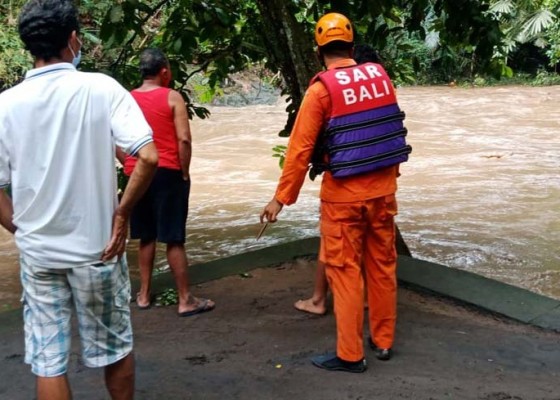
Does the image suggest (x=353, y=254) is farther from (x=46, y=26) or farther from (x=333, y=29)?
(x=46, y=26)

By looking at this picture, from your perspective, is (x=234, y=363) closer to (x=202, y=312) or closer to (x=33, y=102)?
(x=202, y=312)

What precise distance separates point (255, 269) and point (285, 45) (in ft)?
5.24

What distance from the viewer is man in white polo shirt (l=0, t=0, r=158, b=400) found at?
97.5 inches

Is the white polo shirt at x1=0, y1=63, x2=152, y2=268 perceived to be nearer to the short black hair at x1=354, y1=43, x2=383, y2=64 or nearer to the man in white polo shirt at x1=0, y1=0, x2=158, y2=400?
the man in white polo shirt at x1=0, y1=0, x2=158, y2=400

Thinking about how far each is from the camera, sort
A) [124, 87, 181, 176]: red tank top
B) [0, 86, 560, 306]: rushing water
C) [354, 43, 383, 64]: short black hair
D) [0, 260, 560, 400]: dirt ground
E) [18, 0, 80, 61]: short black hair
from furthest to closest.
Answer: [0, 86, 560, 306]: rushing water, [124, 87, 181, 176]: red tank top, [354, 43, 383, 64]: short black hair, [0, 260, 560, 400]: dirt ground, [18, 0, 80, 61]: short black hair

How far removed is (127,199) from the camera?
8.46 ft

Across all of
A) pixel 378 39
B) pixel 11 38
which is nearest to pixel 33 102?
pixel 378 39

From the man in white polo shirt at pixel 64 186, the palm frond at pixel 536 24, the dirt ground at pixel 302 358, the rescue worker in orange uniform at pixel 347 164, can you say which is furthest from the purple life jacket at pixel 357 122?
the palm frond at pixel 536 24

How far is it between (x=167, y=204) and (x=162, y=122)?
0.49 metres

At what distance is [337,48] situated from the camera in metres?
3.52

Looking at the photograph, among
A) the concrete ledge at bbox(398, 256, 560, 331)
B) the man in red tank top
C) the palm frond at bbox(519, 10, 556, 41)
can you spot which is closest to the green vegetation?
the man in red tank top

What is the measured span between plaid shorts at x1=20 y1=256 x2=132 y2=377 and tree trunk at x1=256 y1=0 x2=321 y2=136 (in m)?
2.81

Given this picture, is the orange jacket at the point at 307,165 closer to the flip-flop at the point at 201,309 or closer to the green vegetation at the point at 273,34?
the flip-flop at the point at 201,309

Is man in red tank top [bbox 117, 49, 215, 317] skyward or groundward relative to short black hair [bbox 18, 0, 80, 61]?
groundward
